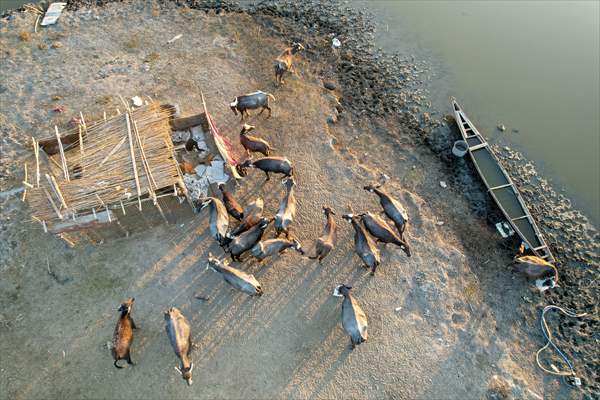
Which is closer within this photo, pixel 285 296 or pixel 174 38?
pixel 285 296

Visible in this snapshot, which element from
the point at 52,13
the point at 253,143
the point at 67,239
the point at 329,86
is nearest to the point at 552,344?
the point at 253,143

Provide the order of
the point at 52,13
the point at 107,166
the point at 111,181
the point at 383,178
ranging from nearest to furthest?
the point at 111,181
the point at 107,166
the point at 383,178
the point at 52,13

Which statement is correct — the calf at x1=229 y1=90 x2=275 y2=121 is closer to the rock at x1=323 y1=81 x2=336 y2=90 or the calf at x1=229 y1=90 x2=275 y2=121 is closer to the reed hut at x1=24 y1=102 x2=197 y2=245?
the reed hut at x1=24 y1=102 x2=197 y2=245

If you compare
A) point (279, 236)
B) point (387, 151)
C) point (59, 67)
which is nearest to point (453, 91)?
point (387, 151)

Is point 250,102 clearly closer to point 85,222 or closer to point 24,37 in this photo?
point 85,222

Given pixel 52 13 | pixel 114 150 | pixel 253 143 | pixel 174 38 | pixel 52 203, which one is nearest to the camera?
pixel 52 203
